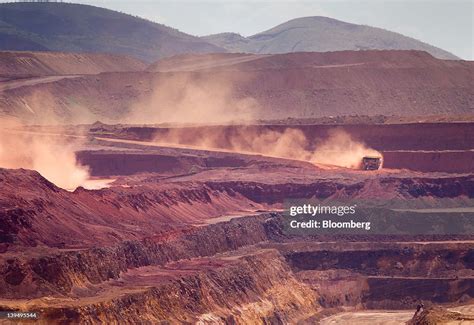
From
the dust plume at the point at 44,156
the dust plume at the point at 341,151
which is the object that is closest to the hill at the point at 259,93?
the dust plume at the point at 341,151

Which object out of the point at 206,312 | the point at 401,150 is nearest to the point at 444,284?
the point at 206,312

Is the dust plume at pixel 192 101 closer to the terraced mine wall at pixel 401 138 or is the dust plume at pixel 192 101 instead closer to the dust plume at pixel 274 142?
the dust plume at pixel 274 142

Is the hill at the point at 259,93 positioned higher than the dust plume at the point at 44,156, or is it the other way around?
the hill at the point at 259,93

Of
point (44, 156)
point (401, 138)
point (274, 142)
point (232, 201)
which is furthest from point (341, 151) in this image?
point (44, 156)

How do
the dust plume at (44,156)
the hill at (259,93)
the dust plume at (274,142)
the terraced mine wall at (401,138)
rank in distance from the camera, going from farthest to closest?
the hill at (259,93) → the dust plume at (274,142) → the terraced mine wall at (401,138) → the dust plume at (44,156)

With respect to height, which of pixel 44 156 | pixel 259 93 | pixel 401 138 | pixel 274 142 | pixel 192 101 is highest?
pixel 259 93

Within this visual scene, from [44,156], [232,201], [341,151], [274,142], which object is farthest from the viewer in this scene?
[274,142]

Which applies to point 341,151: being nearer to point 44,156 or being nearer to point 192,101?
point 44,156
